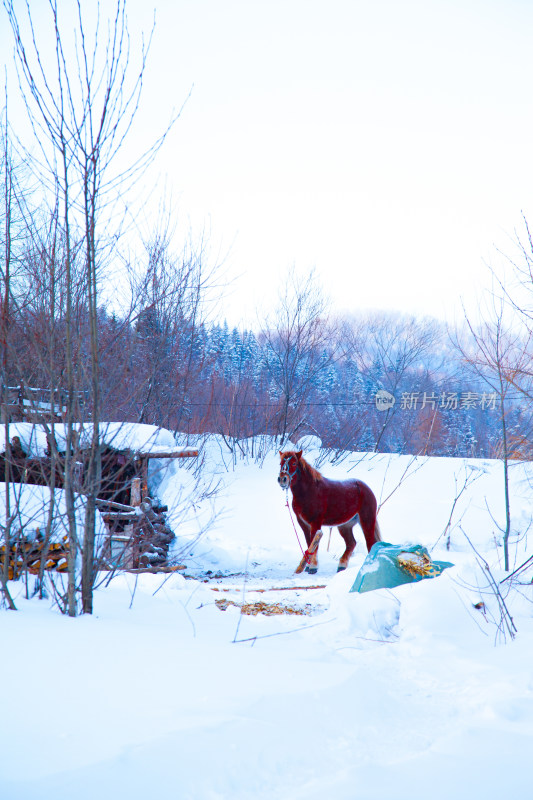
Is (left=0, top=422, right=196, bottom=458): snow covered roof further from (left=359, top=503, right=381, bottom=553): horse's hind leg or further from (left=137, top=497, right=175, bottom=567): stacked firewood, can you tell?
(left=359, top=503, right=381, bottom=553): horse's hind leg

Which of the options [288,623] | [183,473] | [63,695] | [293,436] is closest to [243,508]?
[183,473]

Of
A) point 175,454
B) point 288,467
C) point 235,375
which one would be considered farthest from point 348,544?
point 235,375

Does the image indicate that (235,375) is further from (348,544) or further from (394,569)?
(394,569)

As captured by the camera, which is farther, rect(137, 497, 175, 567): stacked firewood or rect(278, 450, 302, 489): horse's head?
rect(137, 497, 175, 567): stacked firewood

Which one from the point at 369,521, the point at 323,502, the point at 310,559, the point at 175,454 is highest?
the point at 175,454

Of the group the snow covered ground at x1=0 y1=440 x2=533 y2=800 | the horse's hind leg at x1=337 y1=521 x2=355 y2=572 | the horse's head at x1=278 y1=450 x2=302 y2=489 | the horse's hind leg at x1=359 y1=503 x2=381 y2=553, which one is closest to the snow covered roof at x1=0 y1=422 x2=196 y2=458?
the snow covered ground at x1=0 y1=440 x2=533 y2=800

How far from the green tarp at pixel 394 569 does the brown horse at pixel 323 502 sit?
3.12m

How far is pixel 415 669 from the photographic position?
2.94 meters

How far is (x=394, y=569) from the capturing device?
14.8ft

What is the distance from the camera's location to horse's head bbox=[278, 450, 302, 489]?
25.2ft

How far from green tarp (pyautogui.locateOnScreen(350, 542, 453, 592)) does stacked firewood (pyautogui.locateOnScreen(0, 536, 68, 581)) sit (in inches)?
94.0

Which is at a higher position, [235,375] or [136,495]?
[235,375]

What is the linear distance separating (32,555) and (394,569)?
9.42 ft

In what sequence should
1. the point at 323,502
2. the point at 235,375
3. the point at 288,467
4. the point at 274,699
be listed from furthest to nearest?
the point at 235,375
the point at 323,502
the point at 288,467
the point at 274,699
